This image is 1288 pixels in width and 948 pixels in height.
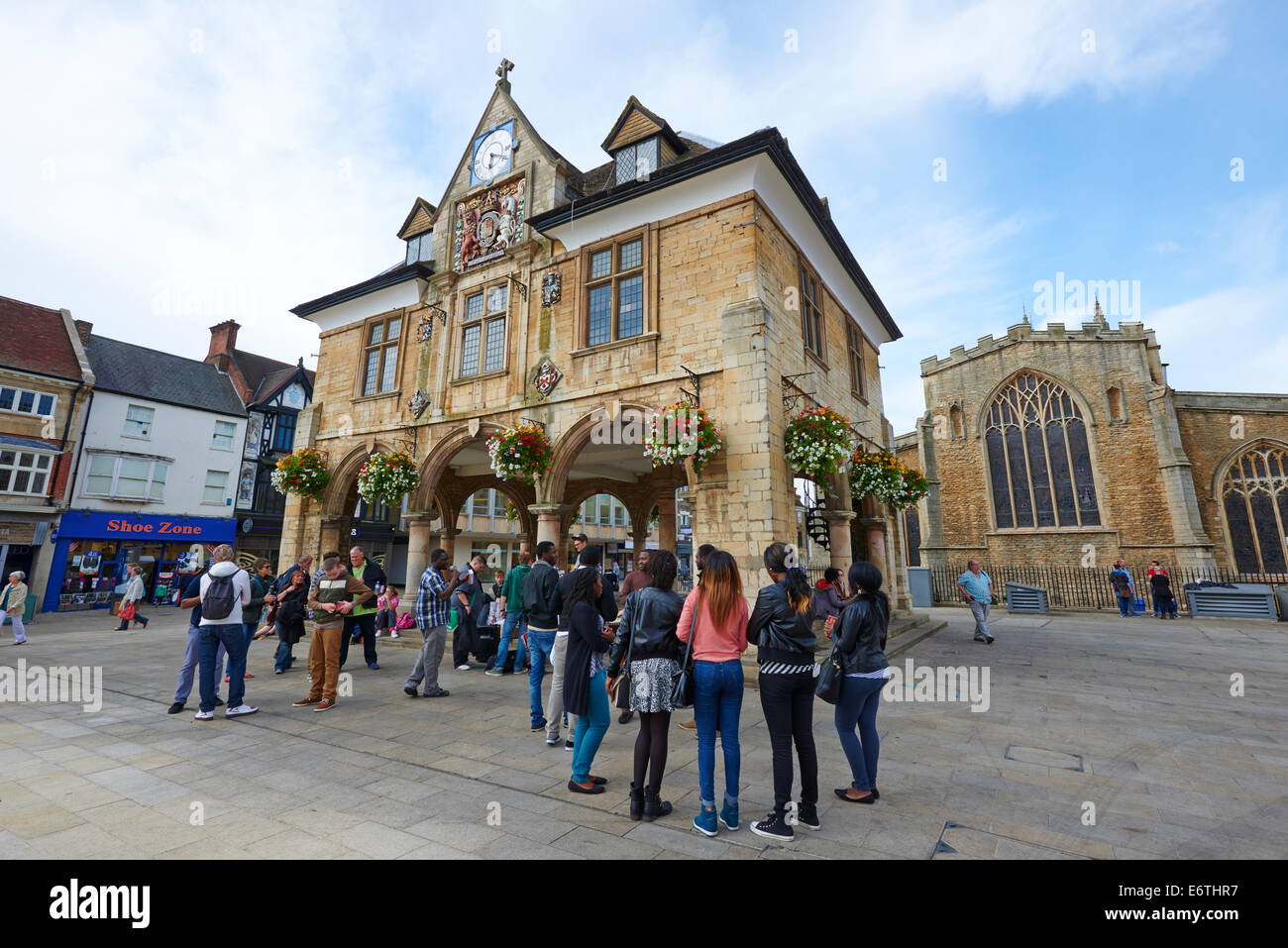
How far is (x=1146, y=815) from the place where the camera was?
3.66 meters

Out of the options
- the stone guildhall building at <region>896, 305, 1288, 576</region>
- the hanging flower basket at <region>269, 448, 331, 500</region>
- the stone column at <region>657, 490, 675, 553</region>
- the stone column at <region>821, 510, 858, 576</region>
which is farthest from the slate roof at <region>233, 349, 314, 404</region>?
the stone guildhall building at <region>896, 305, 1288, 576</region>

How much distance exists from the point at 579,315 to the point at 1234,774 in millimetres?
10872

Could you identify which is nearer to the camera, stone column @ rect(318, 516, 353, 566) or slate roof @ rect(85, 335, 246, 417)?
stone column @ rect(318, 516, 353, 566)

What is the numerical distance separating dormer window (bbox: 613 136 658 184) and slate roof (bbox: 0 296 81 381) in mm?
23830

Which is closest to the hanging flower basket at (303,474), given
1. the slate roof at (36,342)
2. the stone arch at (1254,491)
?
the slate roof at (36,342)

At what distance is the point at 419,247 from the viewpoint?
1574 cm

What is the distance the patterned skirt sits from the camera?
141 inches

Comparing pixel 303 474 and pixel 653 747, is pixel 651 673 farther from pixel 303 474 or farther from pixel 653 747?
pixel 303 474

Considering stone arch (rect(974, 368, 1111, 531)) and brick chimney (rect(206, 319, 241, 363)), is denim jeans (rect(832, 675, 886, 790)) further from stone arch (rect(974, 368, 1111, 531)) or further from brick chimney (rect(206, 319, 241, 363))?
brick chimney (rect(206, 319, 241, 363))

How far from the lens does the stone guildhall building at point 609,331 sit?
939 centimetres

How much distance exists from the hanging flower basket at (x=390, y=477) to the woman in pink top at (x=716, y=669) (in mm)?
10644

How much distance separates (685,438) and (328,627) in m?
5.27

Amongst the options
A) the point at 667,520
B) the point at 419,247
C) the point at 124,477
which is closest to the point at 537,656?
the point at 667,520
